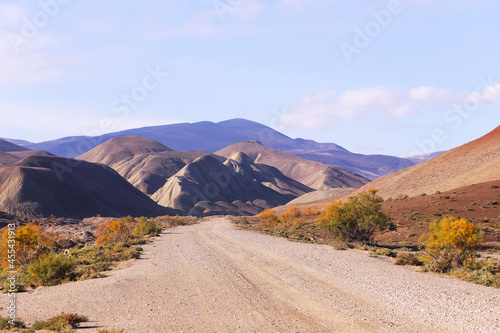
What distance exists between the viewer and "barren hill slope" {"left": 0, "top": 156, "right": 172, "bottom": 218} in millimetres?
69125

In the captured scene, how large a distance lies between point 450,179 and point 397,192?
8130 mm

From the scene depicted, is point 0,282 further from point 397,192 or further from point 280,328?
point 397,192

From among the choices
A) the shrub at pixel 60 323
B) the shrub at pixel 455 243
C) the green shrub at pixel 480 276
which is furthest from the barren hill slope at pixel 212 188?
the shrub at pixel 60 323

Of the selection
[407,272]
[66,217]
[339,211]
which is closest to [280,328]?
[407,272]

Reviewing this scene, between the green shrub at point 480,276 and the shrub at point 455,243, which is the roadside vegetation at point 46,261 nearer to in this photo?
the green shrub at point 480,276

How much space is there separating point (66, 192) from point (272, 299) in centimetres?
7581

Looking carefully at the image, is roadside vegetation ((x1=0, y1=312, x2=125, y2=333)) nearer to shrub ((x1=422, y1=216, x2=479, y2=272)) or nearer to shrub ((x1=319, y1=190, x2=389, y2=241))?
shrub ((x1=422, y1=216, x2=479, y2=272))

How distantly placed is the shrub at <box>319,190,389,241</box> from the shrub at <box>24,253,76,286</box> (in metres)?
17.8

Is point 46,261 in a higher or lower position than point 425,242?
higher

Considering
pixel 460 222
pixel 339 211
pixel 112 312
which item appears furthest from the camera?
pixel 339 211

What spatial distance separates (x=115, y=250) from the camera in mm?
23094

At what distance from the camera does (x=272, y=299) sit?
11.3m

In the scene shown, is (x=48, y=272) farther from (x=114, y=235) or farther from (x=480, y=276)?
(x=114, y=235)

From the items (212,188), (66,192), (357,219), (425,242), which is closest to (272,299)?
(425,242)
